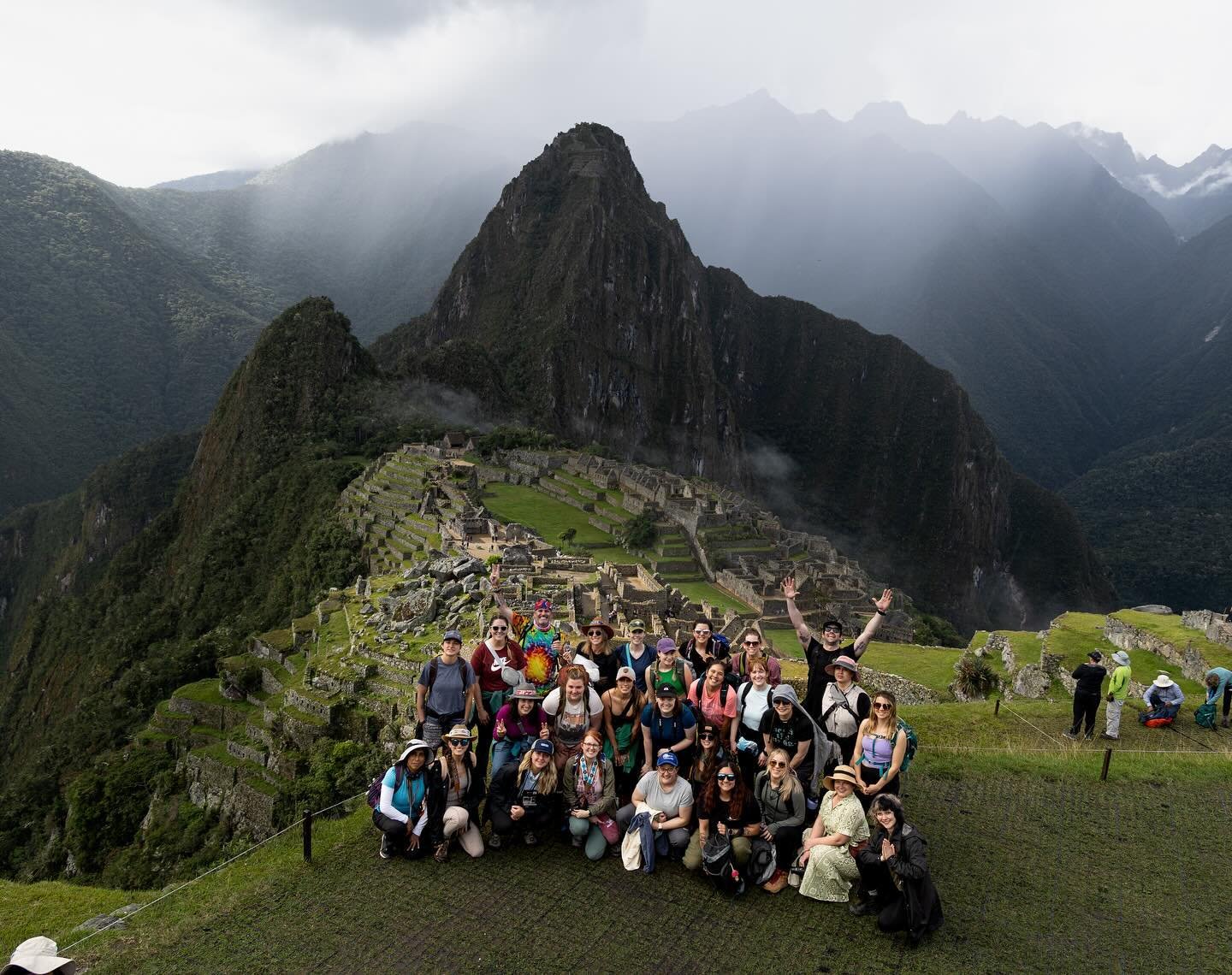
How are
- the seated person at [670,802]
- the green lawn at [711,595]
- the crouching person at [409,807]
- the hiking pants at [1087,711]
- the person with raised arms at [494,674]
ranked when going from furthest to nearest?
the green lawn at [711,595] → the hiking pants at [1087,711] → the person with raised arms at [494,674] → the crouching person at [409,807] → the seated person at [670,802]

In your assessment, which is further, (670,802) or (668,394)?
(668,394)

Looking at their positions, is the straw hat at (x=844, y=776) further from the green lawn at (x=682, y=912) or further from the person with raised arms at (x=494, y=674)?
the person with raised arms at (x=494, y=674)

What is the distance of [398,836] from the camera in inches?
324

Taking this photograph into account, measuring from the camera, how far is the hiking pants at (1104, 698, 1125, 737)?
1212 cm

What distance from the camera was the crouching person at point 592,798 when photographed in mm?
8156

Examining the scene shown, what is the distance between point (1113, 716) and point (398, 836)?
1026 cm

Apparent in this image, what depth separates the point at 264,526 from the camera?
2601 inches

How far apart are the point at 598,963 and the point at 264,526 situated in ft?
214

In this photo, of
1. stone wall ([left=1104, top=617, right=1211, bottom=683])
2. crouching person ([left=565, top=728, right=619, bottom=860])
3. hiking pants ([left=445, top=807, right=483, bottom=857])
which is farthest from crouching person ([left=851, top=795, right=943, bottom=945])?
stone wall ([left=1104, top=617, right=1211, bottom=683])

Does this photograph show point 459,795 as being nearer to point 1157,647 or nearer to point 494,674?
point 494,674

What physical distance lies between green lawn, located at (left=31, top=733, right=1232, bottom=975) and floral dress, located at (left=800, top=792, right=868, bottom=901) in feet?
0.49

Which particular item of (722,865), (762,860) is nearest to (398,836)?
(722,865)

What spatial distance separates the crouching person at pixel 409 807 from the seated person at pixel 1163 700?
11383 millimetres

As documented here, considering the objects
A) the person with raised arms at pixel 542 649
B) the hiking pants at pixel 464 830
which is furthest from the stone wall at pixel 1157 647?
the hiking pants at pixel 464 830
